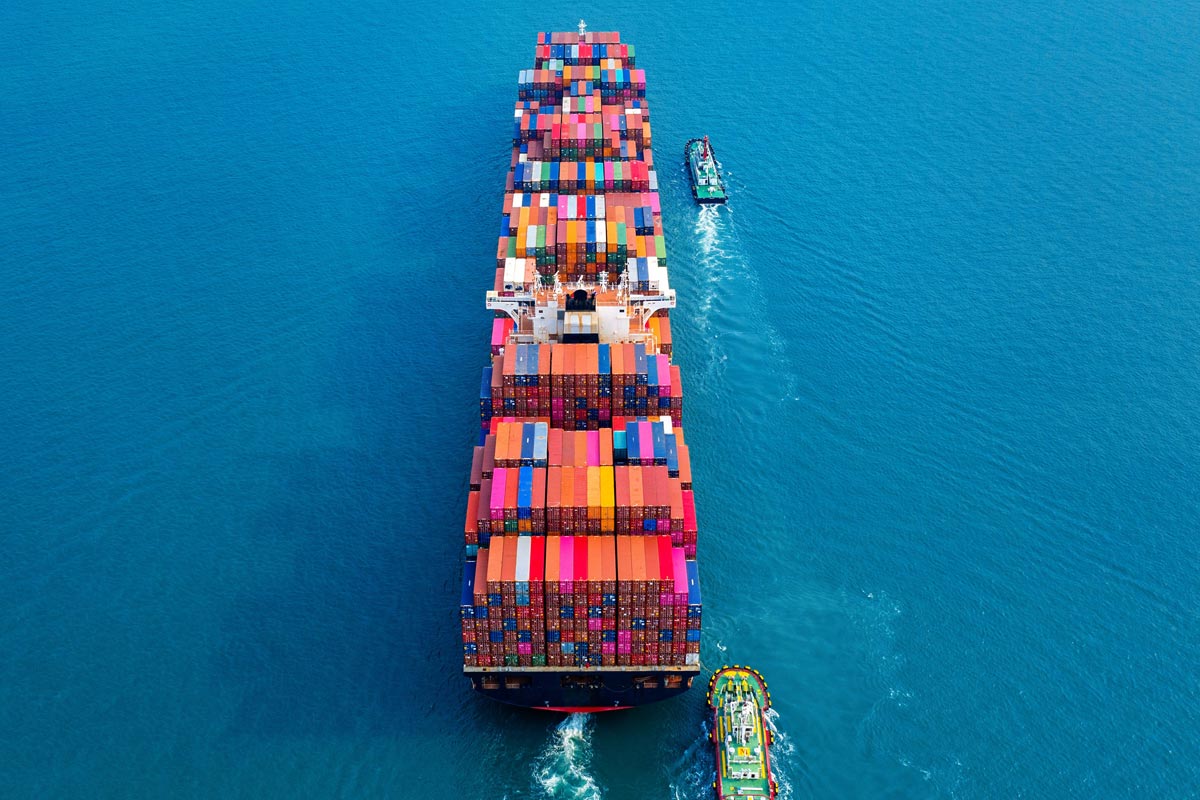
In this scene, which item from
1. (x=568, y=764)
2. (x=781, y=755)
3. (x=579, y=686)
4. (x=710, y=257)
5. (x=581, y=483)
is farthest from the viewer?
(x=710, y=257)

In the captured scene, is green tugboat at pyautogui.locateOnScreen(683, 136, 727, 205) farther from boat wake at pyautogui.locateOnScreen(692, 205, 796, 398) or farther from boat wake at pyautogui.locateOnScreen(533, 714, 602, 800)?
boat wake at pyautogui.locateOnScreen(533, 714, 602, 800)

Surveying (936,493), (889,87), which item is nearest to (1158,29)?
(889,87)

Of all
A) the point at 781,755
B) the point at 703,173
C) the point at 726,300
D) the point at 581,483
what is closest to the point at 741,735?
the point at 781,755

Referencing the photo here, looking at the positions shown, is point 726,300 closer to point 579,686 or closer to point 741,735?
point 579,686

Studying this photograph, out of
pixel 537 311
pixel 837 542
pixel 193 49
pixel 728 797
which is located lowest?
pixel 728 797

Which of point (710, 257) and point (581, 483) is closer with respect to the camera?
point (581, 483)

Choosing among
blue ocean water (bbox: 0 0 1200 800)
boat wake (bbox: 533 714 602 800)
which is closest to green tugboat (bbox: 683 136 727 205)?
blue ocean water (bbox: 0 0 1200 800)

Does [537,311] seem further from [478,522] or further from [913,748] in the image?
[913,748]

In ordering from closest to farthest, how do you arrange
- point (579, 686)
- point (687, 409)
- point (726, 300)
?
point (579, 686)
point (687, 409)
point (726, 300)
